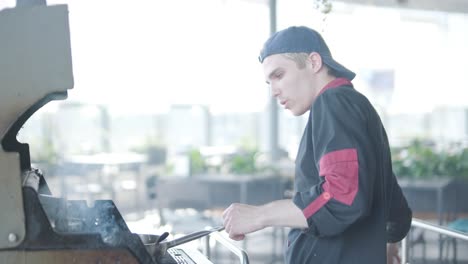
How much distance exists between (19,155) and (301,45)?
91cm

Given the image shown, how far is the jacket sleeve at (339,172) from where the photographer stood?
65.6 inches

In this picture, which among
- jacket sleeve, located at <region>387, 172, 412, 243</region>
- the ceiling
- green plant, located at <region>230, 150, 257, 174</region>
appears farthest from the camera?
the ceiling

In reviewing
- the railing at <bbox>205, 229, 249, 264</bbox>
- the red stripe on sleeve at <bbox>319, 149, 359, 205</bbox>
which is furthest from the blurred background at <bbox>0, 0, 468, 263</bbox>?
the red stripe on sleeve at <bbox>319, 149, 359, 205</bbox>

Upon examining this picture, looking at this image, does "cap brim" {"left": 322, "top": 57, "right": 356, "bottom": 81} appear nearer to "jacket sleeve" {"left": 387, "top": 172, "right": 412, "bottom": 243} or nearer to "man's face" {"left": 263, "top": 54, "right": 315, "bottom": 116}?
"man's face" {"left": 263, "top": 54, "right": 315, "bottom": 116}

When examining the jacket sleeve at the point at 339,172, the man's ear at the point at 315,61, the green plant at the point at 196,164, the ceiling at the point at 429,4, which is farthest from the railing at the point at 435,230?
the ceiling at the point at 429,4

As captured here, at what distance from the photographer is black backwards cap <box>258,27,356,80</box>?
190 cm

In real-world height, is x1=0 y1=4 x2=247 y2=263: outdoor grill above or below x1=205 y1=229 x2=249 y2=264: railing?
above

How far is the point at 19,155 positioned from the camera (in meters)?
1.60

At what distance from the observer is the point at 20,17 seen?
161cm

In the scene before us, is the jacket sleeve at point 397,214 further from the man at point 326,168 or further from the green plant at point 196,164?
the green plant at point 196,164

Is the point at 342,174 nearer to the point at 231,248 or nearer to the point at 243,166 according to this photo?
the point at 231,248

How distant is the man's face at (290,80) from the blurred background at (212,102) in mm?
2260

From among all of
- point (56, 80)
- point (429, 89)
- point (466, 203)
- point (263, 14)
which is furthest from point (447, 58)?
point (56, 80)

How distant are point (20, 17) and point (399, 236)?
1528 millimetres
